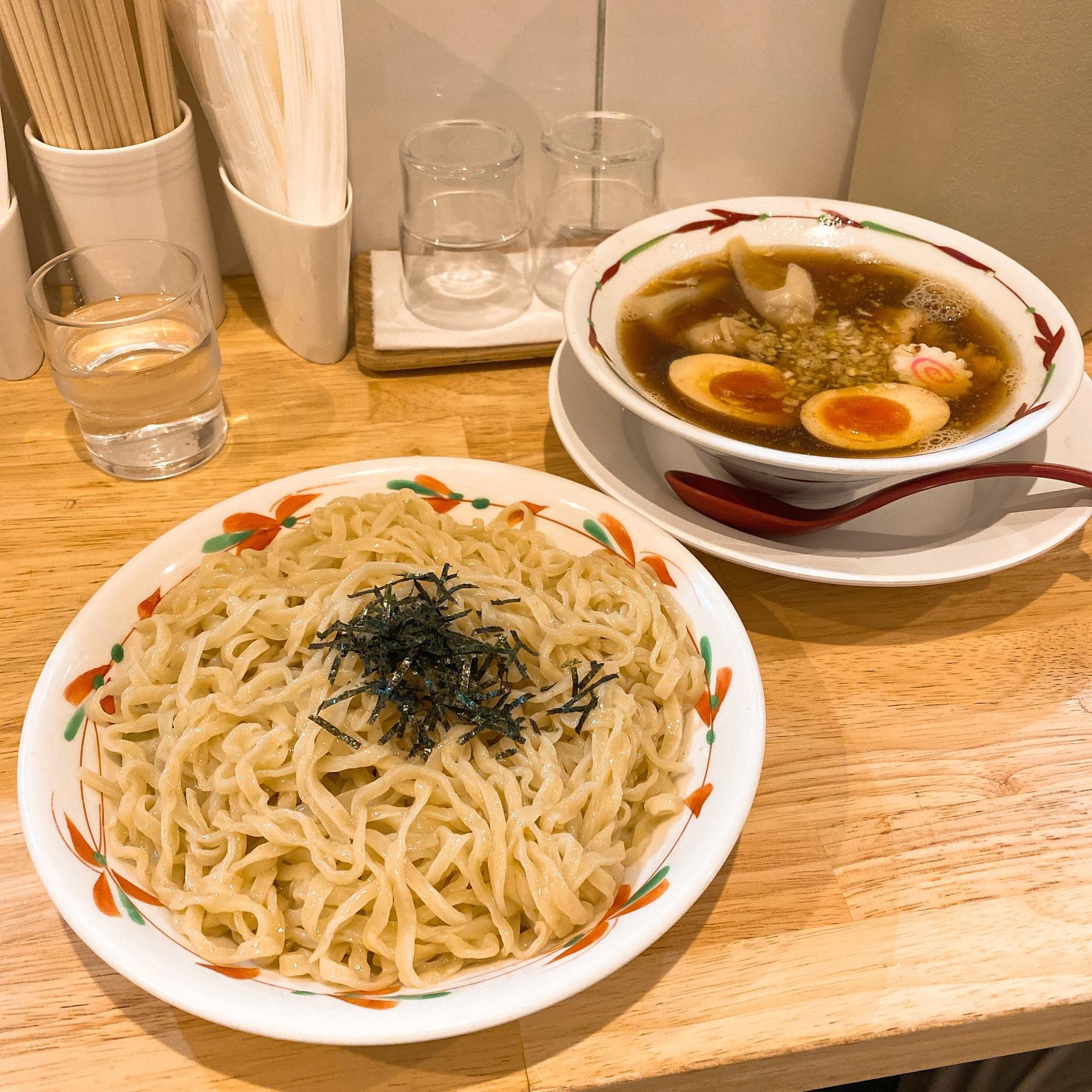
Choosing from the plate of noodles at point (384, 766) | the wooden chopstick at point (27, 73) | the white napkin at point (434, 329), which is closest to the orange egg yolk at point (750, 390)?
the plate of noodles at point (384, 766)

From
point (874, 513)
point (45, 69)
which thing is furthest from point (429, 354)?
point (874, 513)

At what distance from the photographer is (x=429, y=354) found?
1.67m

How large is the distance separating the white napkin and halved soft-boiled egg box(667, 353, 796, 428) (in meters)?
0.37

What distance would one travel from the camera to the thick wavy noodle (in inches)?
34.5

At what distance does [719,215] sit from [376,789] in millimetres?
1092

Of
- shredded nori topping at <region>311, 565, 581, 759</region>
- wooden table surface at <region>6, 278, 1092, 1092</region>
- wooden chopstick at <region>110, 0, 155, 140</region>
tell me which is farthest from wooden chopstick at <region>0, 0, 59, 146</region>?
shredded nori topping at <region>311, 565, 581, 759</region>

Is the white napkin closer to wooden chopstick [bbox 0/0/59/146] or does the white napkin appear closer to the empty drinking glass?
the empty drinking glass

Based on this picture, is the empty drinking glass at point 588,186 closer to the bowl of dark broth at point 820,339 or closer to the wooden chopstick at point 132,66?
the bowl of dark broth at point 820,339

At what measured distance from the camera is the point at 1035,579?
1.37 m

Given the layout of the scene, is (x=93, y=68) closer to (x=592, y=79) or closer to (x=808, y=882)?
(x=592, y=79)

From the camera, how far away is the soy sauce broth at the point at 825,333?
134 centimetres

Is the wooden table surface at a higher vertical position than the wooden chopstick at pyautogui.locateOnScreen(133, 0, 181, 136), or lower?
lower

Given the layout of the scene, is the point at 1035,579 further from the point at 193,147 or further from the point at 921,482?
the point at 193,147

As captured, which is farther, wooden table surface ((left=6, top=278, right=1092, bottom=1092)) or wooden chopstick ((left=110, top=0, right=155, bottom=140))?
wooden chopstick ((left=110, top=0, right=155, bottom=140))
